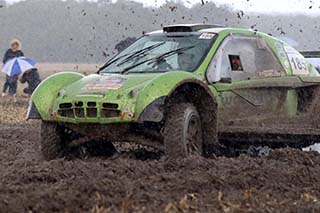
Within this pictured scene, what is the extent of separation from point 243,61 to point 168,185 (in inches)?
145

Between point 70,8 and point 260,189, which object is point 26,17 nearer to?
point 70,8

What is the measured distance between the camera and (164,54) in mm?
9555

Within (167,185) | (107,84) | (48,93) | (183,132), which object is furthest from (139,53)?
(167,185)

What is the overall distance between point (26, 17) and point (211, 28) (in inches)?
1644

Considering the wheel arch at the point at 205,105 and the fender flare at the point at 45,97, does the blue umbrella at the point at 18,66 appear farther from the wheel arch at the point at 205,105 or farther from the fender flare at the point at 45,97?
the wheel arch at the point at 205,105

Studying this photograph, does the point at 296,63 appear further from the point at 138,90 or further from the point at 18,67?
the point at 18,67

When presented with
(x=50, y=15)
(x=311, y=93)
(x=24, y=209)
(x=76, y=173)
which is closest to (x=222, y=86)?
(x=311, y=93)

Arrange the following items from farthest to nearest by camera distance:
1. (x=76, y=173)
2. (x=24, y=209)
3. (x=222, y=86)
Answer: (x=222, y=86) → (x=76, y=173) → (x=24, y=209)

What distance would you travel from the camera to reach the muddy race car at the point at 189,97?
28.0ft

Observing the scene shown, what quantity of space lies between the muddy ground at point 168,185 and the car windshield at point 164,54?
4.89 feet

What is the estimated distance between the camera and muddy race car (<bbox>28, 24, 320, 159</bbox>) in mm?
8523

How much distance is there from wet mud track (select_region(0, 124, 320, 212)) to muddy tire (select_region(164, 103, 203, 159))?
44 cm

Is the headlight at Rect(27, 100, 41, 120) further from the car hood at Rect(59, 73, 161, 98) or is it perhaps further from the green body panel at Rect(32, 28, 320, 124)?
the car hood at Rect(59, 73, 161, 98)

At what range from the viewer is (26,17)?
50938mm
